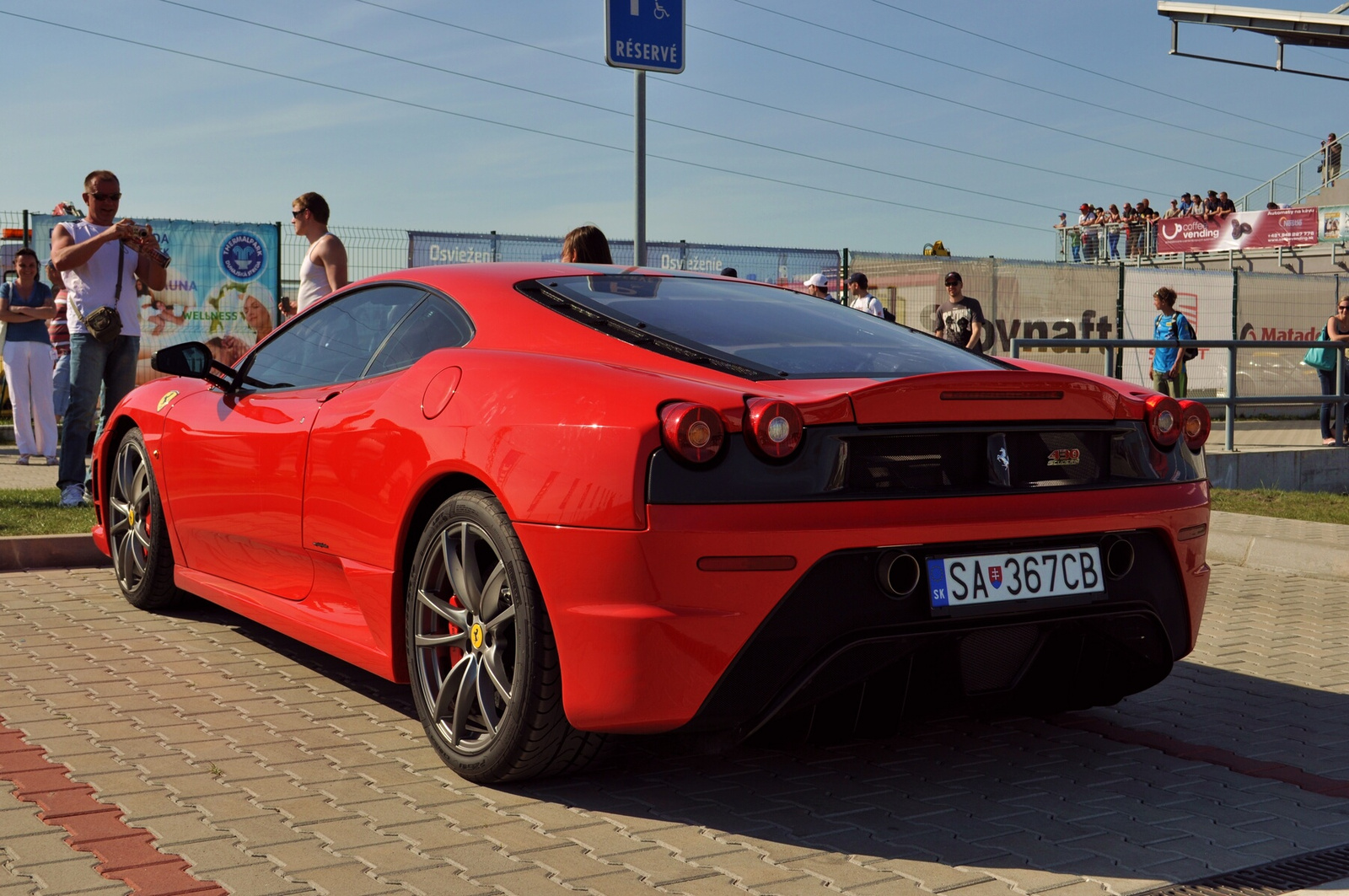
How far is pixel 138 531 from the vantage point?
5.80 metres

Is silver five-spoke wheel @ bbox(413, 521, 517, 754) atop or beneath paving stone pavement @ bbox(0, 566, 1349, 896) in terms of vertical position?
atop

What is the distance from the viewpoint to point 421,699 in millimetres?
3828

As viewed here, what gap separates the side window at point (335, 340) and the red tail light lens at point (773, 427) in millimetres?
1564

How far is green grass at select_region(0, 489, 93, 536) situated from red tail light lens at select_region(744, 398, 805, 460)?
5235mm

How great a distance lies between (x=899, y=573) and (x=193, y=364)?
9.52 ft

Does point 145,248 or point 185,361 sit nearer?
point 185,361

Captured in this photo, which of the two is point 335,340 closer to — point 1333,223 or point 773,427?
point 773,427

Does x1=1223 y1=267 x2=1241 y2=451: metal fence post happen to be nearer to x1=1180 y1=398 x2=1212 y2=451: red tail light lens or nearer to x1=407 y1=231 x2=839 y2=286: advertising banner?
x1=407 y1=231 x2=839 y2=286: advertising banner

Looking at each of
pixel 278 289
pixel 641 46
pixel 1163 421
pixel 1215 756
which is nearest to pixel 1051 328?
pixel 278 289

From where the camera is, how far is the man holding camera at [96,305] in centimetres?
849

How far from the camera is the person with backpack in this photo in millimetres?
13734

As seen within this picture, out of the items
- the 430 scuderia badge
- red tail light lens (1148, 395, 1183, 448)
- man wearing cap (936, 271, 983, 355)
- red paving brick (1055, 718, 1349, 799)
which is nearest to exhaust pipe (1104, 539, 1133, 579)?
the 430 scuderia badge

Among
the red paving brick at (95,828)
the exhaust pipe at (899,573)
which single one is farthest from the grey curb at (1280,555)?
the red paving brick at (95,828)

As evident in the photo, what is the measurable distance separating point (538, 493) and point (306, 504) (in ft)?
4.18
